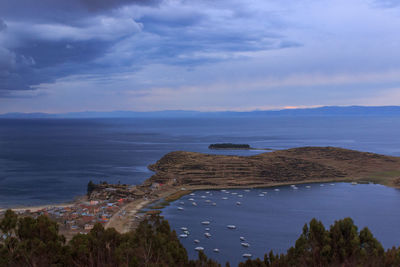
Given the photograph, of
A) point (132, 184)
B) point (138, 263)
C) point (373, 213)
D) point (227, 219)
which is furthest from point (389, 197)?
point (138, 263)

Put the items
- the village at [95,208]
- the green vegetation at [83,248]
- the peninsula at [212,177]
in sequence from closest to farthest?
the green vegetation at [83,248], the village at [95,208], the peninsula at [212,177]

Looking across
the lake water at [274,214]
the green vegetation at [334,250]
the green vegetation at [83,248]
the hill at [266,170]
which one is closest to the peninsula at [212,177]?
the hill at [266,170]

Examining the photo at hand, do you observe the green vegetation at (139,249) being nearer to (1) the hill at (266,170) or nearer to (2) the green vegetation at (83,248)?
Answer: (2) the green vegetation at (83,248)

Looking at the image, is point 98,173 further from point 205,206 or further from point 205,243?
point 205,243

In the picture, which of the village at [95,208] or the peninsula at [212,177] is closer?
the village at [95,208]

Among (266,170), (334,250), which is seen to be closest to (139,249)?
(334,250)

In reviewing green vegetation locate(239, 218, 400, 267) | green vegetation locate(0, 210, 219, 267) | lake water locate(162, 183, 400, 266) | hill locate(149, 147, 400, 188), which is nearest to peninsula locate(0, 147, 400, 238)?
hill locate(149, 147, 400, 188)

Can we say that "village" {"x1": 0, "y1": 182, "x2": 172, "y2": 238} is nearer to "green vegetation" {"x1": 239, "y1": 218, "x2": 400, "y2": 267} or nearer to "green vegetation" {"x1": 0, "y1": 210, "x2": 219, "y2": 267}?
"green vegetation" {"x1": 0, "y1": 210, "x2": 219, "y2": 267}
